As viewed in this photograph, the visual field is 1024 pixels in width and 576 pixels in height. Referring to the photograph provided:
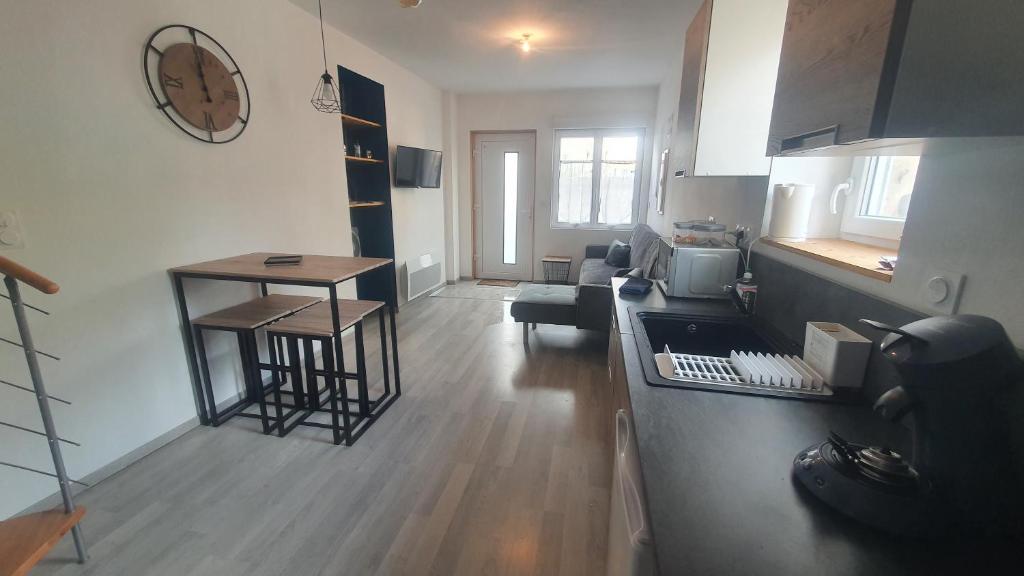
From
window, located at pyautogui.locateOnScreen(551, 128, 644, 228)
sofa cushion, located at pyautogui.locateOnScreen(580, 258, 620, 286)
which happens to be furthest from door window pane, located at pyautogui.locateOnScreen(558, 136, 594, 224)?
sofa cushion, located at pyautogui.locateOnScreen(580, 258, 620, 286)

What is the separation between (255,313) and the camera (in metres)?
2.22

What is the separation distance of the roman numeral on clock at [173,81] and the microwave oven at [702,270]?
2660mm

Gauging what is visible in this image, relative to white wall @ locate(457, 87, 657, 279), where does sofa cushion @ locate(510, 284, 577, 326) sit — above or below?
below

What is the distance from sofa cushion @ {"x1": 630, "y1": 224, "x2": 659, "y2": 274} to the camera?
134 inches

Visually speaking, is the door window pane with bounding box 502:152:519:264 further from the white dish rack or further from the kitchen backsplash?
the white dish rack

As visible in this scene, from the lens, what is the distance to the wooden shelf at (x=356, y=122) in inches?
139

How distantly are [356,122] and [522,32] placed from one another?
1.70 meters

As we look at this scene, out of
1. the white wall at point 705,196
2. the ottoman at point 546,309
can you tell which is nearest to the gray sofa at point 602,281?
the ottoman at point 546,309

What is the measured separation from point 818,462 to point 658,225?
3.96m

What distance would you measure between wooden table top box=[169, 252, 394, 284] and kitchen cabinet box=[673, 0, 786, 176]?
1.77 meters

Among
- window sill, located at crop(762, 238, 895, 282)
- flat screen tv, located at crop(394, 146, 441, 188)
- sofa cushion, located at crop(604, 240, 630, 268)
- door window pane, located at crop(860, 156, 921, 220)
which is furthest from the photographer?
sofa cushion, located at crop(604, 240, 630, 268)

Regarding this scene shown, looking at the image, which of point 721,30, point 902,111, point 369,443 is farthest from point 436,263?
point 902,111

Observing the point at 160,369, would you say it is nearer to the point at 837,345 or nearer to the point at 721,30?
the point at 837,345

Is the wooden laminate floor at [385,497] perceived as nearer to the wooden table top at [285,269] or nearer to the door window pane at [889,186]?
the wooden table top at [285,269]
